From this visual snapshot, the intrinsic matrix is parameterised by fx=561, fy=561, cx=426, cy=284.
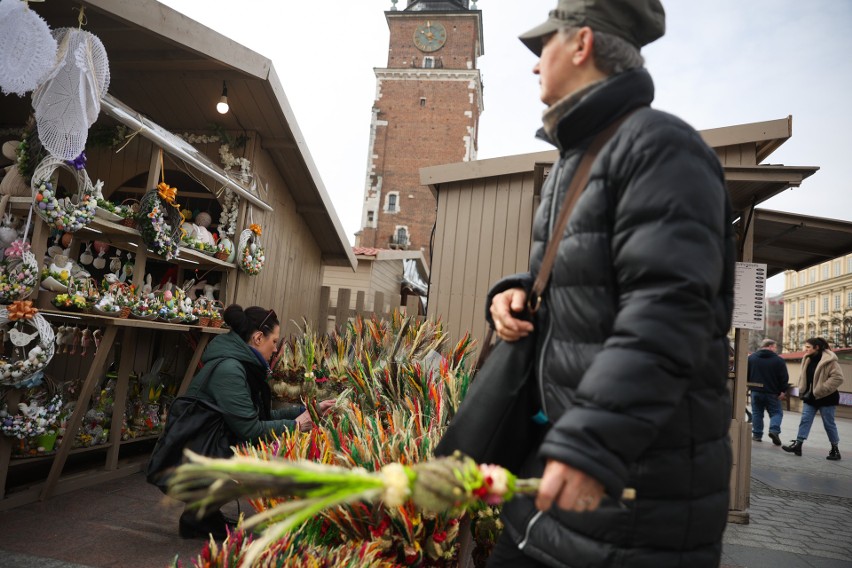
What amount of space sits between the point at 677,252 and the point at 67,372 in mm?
7122

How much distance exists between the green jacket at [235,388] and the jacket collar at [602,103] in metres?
2.95

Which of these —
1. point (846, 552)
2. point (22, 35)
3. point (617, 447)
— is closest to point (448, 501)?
point (617, 447)

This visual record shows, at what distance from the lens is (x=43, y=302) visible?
4105 millimetres

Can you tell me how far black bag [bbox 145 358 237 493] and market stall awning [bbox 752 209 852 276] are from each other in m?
5.25

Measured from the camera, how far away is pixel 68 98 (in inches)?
145

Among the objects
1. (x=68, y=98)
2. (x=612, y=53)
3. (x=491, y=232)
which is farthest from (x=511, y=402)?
(x=491, y=232)

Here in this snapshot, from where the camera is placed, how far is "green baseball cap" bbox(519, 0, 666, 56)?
1328mm

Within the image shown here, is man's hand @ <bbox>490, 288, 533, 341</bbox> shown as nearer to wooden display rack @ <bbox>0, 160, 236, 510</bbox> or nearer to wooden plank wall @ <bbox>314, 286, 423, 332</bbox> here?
wooden display rack @ <bbox>0, 160, 236, 510</bbox>

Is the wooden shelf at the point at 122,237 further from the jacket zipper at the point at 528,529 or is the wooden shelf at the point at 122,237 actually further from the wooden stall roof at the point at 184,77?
the jacket zipper at the point at 528,529

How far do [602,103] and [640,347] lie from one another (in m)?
0.60

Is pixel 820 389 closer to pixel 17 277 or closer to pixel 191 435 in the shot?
pixel 191 435

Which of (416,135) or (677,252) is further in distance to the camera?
(416,135)

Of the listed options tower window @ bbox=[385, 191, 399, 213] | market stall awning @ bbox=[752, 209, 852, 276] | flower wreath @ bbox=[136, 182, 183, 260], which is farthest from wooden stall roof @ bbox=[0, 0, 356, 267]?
tower window @ bbox=[385, 191, 399, 213]

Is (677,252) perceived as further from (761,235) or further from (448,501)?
(761,235)
